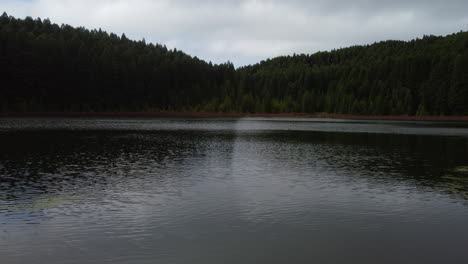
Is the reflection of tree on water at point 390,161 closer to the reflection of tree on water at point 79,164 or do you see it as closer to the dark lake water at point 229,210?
the dark lake water at point 229,210

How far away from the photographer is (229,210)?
75.0 feet

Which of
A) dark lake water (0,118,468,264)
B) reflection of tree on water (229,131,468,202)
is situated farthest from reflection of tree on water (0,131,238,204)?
reflection of tree on water (229,131,468,202)

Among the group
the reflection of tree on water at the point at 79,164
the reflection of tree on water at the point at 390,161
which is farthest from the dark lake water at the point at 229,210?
the reflection of tree on water at the point at 390,161

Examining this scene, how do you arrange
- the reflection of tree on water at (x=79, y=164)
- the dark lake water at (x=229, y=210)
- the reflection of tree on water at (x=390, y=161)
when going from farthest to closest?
the reflection of tree on water at (x=390, y=161) → the reflection of tree on water at (x=79, y=164) → the dark lake water at (x=229, y=210)

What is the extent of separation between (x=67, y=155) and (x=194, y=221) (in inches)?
1109

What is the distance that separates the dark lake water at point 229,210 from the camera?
1658cm

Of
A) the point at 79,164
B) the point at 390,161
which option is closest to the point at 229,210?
the point at 79,164

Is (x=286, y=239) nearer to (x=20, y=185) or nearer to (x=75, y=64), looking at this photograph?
(x=20, y=185)

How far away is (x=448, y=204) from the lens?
24.9 m

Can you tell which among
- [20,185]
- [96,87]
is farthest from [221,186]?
[96,87]

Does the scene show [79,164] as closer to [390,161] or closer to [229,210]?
[229,210]

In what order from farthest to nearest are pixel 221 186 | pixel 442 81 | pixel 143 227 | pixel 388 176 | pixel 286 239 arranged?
pixel 442 81 → pixel 388 176 → pixel 221 186 → pixel 143 227 → pixel 286 239

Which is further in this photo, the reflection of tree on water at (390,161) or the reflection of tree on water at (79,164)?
the reflection of tree on water at (390,161)

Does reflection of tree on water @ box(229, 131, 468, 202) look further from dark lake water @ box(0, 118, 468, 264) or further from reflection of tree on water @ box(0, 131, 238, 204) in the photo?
reflection of tree on water @ box(0, 131, 238, 204)
